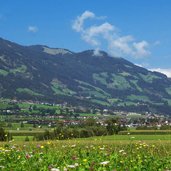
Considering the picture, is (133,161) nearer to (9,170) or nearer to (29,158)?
(29,158)

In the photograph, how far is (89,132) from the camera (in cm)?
7256

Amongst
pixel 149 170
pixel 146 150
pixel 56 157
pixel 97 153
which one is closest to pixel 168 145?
pixel 146 150

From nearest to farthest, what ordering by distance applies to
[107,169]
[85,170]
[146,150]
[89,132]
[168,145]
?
[85,170] < [107,169] < [146,150] < [168,145] < [89,132]

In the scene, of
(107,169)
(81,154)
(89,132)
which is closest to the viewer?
(107,169)

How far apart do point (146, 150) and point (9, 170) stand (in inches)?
409

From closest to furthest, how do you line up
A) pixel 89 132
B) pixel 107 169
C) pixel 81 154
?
pixel 107 169, pixel 81 154, pixel 89 132

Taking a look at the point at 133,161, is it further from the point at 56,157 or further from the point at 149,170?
the point at 56,157

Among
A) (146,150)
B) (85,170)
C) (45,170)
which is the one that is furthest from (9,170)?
(146,150)

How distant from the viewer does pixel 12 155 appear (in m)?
16.7

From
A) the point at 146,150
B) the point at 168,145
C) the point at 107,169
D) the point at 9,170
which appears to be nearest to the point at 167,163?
the point at 107,169

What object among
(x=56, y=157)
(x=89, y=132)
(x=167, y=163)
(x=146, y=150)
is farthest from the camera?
(x=89, y=132)

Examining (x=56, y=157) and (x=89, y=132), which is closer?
(x=56, y=157)

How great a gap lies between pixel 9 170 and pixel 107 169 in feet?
8.61

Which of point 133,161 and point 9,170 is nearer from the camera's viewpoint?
point 9,170
